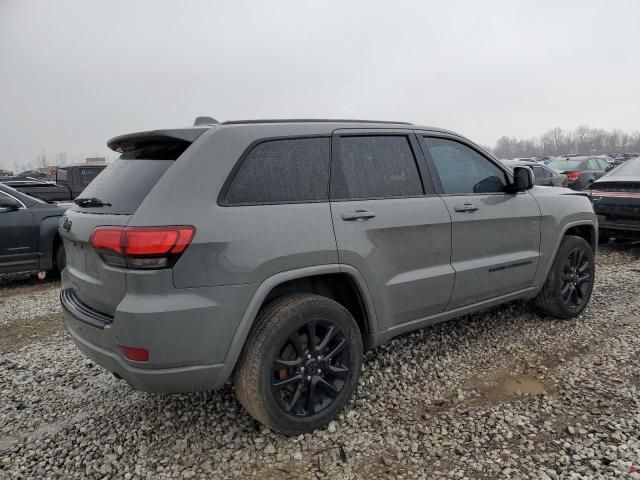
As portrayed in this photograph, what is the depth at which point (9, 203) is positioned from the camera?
6238 mm

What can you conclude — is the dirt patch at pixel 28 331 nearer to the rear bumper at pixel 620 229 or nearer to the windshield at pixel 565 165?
the rear bumper at pixel 620 229

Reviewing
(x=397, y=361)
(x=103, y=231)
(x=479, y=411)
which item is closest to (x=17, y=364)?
(x=103, y=231)

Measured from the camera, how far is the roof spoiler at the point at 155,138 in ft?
8.02

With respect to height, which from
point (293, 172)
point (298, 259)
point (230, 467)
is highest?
point (293, 172)

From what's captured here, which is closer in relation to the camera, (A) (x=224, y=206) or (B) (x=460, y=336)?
(A) (x=224, y=206)

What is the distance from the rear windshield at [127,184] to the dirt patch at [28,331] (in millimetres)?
2272

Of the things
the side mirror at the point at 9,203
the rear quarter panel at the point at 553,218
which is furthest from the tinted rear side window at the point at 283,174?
the side mirror at the point at 9,203

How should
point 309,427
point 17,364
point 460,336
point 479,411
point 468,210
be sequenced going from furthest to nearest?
point 460,336, point 17,364, point 468,210, point 479,411, point 309,427

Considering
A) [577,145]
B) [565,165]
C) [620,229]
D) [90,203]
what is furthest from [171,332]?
[577,145]

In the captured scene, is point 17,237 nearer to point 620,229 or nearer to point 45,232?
point 45,232

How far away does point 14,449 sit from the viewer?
2.59m

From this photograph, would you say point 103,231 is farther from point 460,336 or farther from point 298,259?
point 460,336

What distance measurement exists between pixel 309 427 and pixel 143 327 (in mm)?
1118

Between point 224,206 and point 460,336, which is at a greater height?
point 224,206
